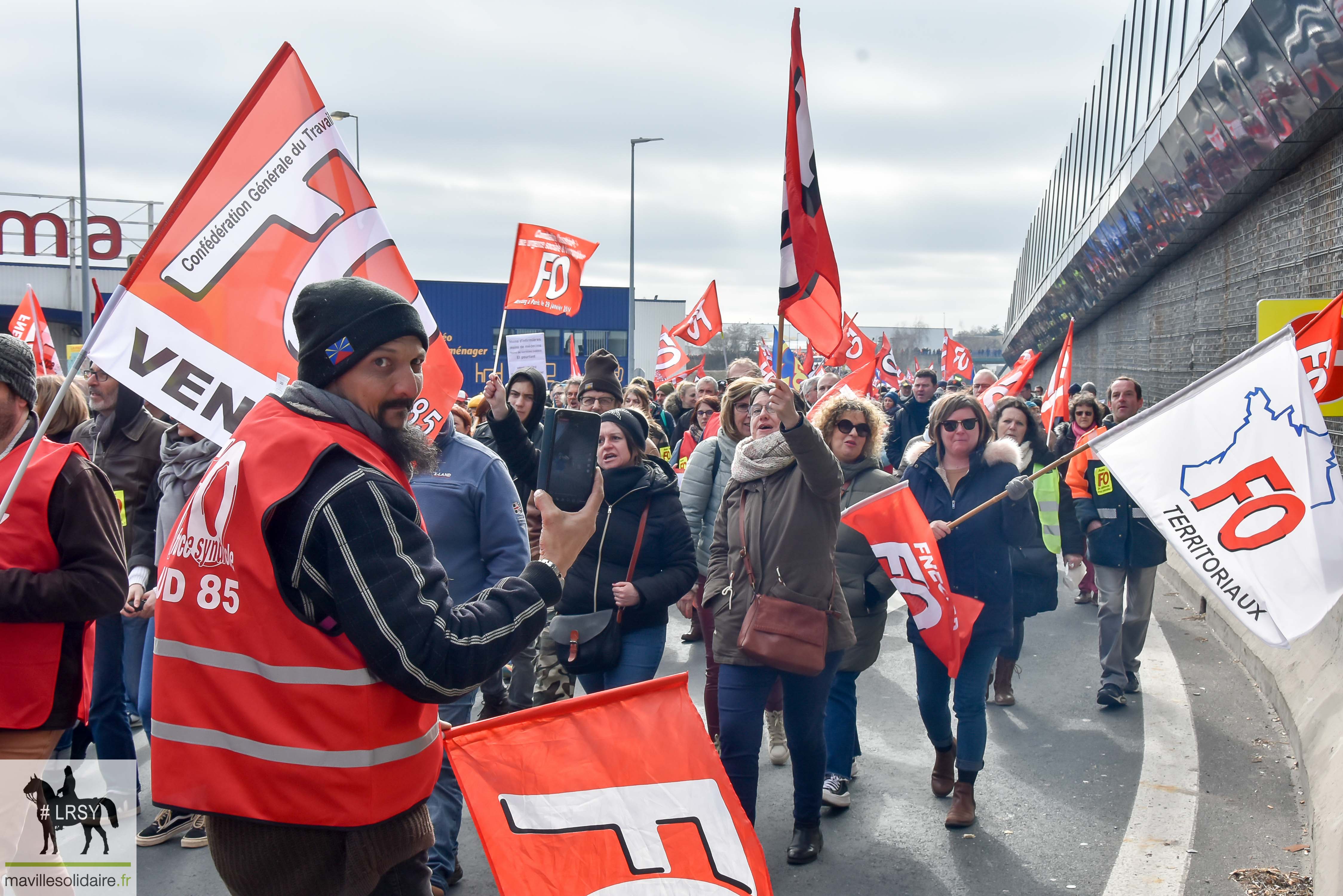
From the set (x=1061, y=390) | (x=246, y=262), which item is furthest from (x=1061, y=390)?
(x=246, y=262)

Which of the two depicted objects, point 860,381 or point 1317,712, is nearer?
point 1317,712

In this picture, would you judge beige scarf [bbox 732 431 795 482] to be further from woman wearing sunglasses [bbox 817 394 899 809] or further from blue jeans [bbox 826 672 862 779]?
blue jeans [bbox 826 672 862 779]

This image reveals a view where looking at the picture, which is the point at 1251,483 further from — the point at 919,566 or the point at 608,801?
the point at 608,801

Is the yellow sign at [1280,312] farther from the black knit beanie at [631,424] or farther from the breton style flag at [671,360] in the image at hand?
the breton style flag at [671,360]

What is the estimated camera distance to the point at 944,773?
17.1ft

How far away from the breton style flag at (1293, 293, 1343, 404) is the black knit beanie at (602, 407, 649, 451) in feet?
9.55

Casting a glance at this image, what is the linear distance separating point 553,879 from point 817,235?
2.71 metres

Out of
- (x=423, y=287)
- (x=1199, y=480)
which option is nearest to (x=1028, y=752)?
(x=1199, y=480)

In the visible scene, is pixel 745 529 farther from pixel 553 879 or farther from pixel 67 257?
pixel 67 257

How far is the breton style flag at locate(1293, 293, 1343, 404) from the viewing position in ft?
15.7

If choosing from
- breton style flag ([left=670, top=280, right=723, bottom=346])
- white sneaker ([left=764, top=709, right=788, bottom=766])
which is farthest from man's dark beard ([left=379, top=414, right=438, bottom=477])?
breton style flag ([left=670, top=280, right=723, bottom=346])

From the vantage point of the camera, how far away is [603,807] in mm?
2775

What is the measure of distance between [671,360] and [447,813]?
15.5 meters

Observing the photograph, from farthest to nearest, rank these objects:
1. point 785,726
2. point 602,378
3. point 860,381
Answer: point 860,381 → point 602,378 → point 785,726
